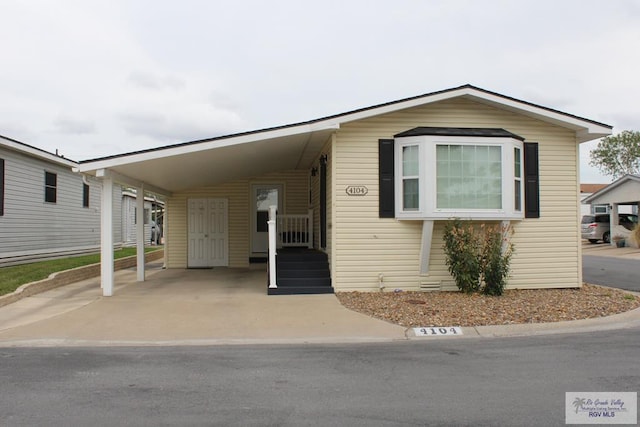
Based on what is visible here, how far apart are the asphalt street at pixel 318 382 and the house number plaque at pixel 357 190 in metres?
4.27

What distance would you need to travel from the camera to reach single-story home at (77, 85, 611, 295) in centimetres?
1027

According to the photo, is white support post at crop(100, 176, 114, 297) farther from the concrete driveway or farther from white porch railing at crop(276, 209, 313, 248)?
white porch railing at crop(276, 209, 313, 248)

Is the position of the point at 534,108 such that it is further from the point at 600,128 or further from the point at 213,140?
the point at 213,140

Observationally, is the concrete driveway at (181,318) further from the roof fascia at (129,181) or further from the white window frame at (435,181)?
the white window frame at (435,181)

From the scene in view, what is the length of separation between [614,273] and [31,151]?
17572 millimetres

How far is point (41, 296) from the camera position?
35.3 ft

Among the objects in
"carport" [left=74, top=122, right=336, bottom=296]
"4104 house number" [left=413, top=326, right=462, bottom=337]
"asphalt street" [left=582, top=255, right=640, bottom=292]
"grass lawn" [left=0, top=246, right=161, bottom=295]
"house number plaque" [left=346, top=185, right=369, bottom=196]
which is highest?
"carport" [left=74, top=122, right=336, bottom=296]

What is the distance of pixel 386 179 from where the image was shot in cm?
1067

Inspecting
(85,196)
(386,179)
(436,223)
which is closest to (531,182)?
(436,223)

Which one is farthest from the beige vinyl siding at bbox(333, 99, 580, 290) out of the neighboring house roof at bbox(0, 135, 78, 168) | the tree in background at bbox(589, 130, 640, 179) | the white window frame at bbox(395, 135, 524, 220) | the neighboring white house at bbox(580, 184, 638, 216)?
the tree in background at bbox(589, 130, 640, 179)

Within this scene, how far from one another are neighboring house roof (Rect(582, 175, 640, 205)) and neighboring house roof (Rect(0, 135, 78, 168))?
25929mm

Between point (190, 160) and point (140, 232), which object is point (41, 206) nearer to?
point (140, 232)

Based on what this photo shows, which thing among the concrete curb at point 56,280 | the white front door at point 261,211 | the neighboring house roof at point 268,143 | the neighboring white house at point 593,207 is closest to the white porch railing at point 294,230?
the white front door at point 261,211

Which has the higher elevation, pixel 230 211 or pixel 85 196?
pixel 85 196
